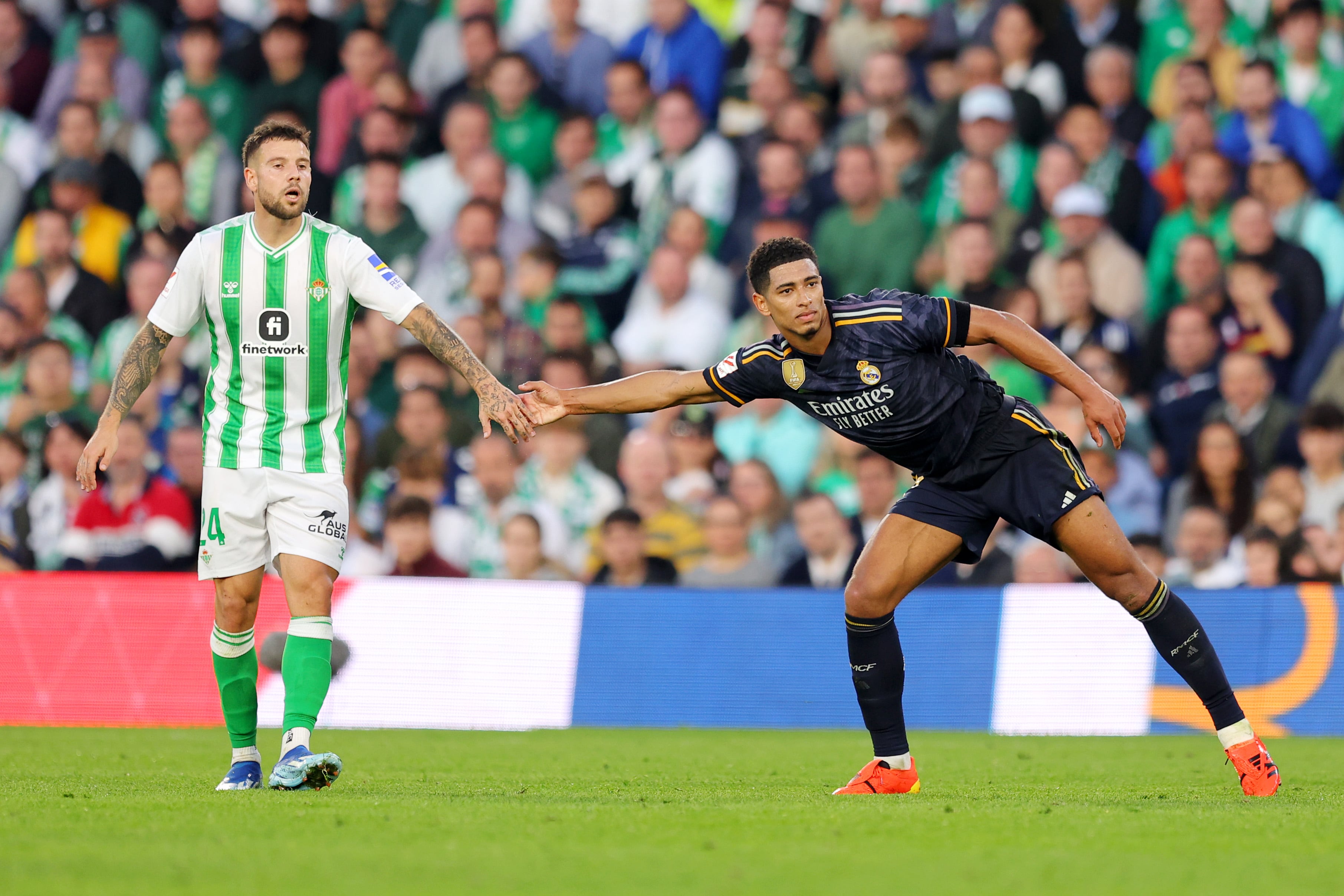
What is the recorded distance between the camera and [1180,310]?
13156mm

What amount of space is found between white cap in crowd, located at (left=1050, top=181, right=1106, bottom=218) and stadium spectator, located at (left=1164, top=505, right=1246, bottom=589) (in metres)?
2.85

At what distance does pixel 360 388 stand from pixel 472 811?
29.7 feet

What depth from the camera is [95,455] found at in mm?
7230

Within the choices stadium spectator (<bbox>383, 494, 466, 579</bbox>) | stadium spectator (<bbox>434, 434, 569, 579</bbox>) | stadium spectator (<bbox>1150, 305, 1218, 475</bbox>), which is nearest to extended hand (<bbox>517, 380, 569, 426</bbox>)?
stadium spectator (<bbox>383, 494, 466, 579</bbox>)

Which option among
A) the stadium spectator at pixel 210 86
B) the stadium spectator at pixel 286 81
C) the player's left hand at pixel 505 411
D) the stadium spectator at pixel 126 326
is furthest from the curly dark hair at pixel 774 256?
the stadium spectator at pixel 210 86

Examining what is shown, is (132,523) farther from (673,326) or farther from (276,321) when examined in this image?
(276,321)

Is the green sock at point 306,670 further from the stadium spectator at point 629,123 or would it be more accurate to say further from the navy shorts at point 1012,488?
the stadium spectator at point 629,123

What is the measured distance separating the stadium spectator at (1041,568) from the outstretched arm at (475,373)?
19.6ft

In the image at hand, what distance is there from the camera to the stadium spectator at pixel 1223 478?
12414 millimetres

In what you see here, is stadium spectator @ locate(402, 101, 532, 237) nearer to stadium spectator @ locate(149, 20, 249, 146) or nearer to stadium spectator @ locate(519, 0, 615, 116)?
stadium spectator @ locate(519, 0, 615, 116)

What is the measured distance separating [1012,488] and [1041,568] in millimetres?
5015

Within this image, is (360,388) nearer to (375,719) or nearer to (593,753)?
(375,719)

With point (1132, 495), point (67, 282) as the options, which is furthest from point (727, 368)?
point (67, 282)

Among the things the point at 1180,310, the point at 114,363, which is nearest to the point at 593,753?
the point at 1180,310
